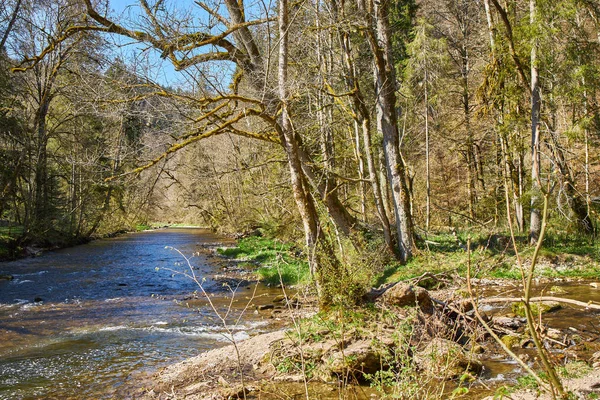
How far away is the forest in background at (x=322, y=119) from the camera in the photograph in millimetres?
7941

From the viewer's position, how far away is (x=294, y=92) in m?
7.77

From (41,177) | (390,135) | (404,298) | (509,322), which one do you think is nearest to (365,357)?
(404,298)

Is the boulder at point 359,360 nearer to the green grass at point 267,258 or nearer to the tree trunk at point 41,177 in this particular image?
the green grass at point 267,258

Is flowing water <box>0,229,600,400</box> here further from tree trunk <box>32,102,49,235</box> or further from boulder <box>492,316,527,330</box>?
tree trunk <box>32,102,49,235</box>

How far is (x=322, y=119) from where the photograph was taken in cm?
1375

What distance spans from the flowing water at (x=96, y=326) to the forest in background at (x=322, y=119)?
2.54m

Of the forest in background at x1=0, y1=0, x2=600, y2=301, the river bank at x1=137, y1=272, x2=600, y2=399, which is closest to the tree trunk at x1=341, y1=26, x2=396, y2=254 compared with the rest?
the forest in background at x1=0, y1=0, x2=600, y2=301

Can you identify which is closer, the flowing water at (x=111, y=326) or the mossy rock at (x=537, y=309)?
the flowing water at (x=111, y=326)

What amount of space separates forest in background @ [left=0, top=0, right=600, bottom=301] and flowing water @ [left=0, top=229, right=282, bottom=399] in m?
2.54

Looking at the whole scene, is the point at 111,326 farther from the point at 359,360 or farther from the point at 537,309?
the point at 537,309

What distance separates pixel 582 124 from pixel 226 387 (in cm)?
1299

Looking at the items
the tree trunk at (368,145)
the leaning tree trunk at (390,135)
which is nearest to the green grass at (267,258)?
the tree trunk at (368,145)

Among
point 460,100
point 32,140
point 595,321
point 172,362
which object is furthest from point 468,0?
point 32,140

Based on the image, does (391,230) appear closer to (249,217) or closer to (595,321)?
(595,321)
